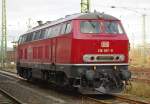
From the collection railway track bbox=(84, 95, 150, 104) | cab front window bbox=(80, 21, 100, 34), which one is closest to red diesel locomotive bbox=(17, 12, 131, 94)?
cab front window bbox=(80, 21, 100, 34)

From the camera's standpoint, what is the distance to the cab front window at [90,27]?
17.6 meters

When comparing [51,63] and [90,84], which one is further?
[51,63]

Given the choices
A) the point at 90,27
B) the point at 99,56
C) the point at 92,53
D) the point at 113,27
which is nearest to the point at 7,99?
the point at 92,53

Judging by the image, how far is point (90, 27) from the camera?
17750mm

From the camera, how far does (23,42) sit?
93.5 feet

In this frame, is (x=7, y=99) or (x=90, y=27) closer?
(x=90, y=27)

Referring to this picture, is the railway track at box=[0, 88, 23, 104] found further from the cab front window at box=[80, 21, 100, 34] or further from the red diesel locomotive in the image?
the cab front window at box=[80, 21, 100, 34]

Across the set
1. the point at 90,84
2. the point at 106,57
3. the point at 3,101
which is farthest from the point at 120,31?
the point at 3,101

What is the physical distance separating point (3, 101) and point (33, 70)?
7508 mm

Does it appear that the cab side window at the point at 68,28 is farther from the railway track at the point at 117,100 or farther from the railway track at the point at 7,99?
the railway track at the point at 7,99

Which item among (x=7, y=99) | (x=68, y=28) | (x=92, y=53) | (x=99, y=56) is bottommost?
(x=7, y=99)

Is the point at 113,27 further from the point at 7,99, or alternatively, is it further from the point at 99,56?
the point at 7,99

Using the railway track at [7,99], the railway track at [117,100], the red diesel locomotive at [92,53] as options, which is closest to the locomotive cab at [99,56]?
the red diesel locomotive at [92,53]

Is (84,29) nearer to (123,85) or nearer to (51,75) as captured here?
(123,85)
